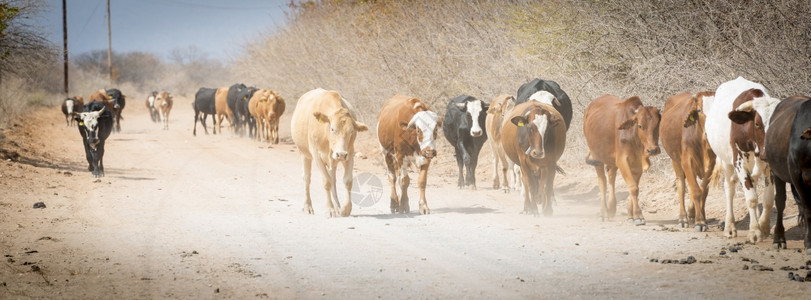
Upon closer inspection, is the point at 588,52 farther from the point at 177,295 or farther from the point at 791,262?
the point at 177,295

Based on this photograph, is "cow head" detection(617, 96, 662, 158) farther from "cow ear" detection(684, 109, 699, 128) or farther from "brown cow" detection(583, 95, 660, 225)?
"cow ear" detection(684, 109, 699, 128)

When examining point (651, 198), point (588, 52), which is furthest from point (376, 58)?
point (651, 198)

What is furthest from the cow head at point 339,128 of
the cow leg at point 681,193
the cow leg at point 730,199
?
the cow leg at point 730,199

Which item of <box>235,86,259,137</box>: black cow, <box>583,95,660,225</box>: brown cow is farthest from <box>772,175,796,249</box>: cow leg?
<box>235,86,259,137</box>: black cow

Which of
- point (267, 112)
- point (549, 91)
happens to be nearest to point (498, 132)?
point (549, 91)

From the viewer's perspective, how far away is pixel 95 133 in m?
16.3

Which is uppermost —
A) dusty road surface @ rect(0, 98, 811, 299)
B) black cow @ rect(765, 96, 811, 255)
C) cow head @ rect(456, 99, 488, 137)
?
cow head @ rect(456, 99, 488, 137)

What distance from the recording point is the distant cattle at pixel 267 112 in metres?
25.1

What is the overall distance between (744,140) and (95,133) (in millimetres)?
12163

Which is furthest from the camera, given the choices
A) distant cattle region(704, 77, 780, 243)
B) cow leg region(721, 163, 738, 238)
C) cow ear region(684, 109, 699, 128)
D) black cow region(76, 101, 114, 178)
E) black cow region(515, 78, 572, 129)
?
black cow region(76, 101, 114, 178)

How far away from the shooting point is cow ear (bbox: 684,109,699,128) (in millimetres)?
9398

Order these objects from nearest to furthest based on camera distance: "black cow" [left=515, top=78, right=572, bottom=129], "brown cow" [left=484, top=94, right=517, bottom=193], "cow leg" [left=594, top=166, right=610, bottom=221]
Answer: "cow leg" [left=594, top=166, right=610, bottom=221] < "black cow" [left=515, top=78, right=572, bottom=129] < "brown cow" [left=484, top=94, right=517, bottom=193]

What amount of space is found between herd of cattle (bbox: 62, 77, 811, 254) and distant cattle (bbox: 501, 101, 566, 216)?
0.02 metres

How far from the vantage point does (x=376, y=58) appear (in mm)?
24297
